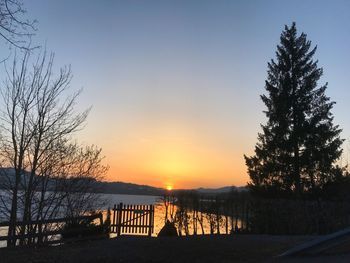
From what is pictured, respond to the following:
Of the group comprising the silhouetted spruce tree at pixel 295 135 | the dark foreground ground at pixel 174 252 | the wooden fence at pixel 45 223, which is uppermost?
the silhouetted spruce tree at pixel 295 135

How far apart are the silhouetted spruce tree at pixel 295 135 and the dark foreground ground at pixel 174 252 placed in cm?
1514

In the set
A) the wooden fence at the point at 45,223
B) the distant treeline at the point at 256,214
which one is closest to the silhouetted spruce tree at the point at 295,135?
the distant treeline at the point at 256,214

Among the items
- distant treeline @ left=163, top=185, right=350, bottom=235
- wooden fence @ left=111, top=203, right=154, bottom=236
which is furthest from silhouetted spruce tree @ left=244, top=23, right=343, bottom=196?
wooden fence @ left=111, top=203, right=154, bottom=236

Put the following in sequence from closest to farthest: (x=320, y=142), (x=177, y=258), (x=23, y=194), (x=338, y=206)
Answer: (x=177, y=258), (x=23, y=194), (x=338, y=206), (x=320, y=142)

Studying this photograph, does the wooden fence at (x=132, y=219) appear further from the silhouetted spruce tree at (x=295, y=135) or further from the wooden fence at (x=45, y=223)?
the silhouetted spruce tree at (x=295, y=135)

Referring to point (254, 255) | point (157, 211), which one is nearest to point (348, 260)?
point (254, 255)

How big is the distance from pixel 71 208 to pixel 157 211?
6092 mm

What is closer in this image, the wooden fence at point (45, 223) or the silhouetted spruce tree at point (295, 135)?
the wooden fence at point (45, 223)

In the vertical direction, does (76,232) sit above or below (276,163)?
below

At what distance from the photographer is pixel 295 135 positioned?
98.7 ft

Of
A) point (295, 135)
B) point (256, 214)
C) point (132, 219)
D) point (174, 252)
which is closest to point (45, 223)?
point (132, 219)

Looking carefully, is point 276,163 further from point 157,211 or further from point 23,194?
point 23,194

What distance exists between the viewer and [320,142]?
2980 centimetres

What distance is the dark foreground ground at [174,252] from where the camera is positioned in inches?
452
